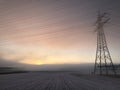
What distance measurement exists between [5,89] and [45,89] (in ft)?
10.3

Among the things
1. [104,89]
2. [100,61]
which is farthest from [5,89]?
[100,61]

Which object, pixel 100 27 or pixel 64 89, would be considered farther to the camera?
pixel 100 27

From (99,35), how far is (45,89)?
876 inches

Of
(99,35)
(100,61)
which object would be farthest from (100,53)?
(99,35)

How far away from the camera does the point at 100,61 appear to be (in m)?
28.6

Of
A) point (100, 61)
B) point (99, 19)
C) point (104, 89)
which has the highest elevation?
point (99, 19)

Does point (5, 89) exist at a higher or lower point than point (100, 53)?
lower

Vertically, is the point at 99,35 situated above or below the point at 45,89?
above

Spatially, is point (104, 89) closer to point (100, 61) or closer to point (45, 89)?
point (45, 89)

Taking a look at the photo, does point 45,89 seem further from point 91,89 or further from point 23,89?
point 91,89

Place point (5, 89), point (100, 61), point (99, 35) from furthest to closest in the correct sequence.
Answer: point (99, 35) → point (100, 61) → point (5, 89)

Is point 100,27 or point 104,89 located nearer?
point 104,89

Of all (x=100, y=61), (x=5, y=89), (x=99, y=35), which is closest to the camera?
(x=5, y=89)

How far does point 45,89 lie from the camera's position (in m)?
12.0
